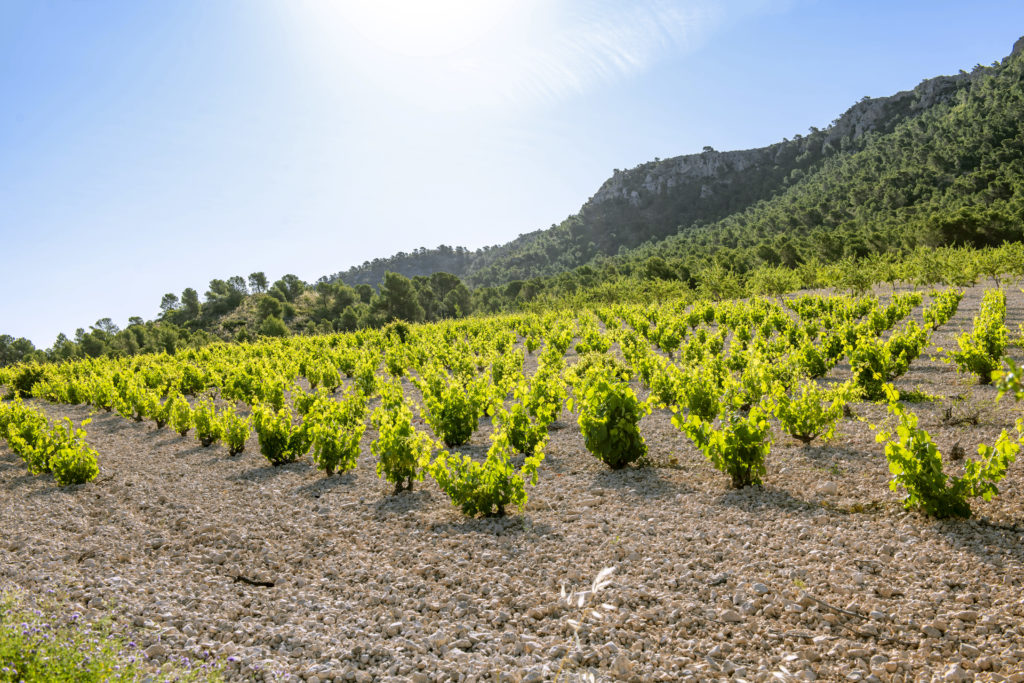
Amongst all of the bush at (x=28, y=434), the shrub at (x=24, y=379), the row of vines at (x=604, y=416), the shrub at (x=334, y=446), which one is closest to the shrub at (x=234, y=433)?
the row of vines at (x=604, y=416)

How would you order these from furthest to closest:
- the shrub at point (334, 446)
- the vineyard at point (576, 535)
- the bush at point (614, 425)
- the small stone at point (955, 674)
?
the shrub at point (334, 446) < the bush at point (614, 425) < the vineyard at point (576, 535) < the small stone at point (955, 674)

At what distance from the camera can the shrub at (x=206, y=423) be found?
9.92 meters

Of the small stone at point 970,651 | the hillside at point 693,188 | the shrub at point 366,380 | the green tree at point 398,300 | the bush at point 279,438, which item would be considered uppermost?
the hillside at point 693,188

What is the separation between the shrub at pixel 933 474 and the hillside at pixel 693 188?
10448cm

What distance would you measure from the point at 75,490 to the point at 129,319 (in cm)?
9859

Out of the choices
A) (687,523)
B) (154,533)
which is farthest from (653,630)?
(154,533)

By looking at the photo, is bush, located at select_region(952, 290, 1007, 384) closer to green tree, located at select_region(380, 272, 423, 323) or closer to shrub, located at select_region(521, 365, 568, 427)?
shrub, located at select_region(521, 365, 568, 427)

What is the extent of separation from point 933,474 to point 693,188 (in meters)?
133

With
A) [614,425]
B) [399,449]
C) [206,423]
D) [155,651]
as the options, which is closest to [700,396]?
[614,425]

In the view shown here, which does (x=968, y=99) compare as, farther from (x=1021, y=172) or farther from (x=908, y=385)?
(x=908, y=385)

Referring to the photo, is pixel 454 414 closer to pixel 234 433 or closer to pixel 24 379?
pixel 234 433

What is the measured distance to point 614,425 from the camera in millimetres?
6910

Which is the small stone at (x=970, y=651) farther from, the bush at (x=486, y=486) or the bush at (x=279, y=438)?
the bush at (x=279, y=438)

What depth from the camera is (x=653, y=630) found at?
349cm
